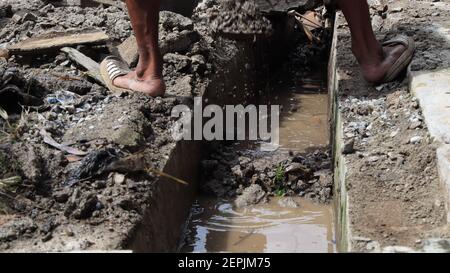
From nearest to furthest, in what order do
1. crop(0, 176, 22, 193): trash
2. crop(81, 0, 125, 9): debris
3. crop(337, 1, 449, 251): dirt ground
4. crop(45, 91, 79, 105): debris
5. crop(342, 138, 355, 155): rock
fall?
crop(337, 1, 449, 251): dirt ground < crop(0, 176, 22, 193): trash < crop(342, 138, 355, 155): rock < crop(45, 91, 79, 105): debris < crop(81, 0, 125, 9): debris

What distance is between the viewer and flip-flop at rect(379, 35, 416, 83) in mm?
4414

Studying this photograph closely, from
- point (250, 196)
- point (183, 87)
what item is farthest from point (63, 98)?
point (250, 196)

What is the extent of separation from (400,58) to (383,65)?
0.12m

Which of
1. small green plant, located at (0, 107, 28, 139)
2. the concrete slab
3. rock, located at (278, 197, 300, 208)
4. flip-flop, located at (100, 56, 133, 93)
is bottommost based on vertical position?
rock, located at (278, 197, 300, 208)

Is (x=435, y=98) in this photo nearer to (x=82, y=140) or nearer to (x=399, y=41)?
(x=399, y=41)

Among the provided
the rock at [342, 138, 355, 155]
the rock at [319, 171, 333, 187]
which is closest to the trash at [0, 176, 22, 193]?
the rock at [342, 138, 355, 155]

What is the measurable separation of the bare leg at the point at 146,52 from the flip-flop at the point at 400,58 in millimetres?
1511

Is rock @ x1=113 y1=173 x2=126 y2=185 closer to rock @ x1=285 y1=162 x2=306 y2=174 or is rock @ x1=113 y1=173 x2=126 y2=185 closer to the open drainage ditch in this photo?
the open drainage ditch

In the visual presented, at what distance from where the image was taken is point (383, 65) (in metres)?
4.42

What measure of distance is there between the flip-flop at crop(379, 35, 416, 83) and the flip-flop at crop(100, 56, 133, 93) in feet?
5.73

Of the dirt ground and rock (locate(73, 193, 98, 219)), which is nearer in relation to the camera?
the dirt ground

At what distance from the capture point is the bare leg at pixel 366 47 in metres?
4.24

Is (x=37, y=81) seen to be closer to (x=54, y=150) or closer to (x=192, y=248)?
(x=54, y=150)

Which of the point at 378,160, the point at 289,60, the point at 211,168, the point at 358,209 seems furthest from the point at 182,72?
the point at 289,60
